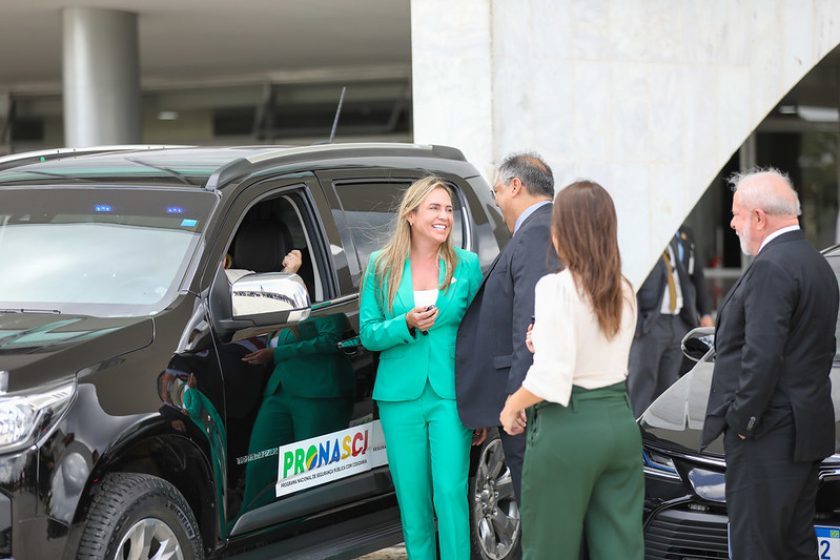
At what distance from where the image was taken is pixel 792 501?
4.43 metres

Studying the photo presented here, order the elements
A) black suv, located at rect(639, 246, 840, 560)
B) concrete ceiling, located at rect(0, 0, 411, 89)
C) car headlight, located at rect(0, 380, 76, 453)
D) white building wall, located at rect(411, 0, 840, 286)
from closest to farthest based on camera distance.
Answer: car headlight, located at rect(0, 380, 76, 453) < black suv, located at rect(639, 246, 840, 560) < white building wall, located at rect(411, 0, 840, 286) < concrete ceiling, located at rect(0, 0, 411, 89)

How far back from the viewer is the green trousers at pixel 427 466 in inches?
208

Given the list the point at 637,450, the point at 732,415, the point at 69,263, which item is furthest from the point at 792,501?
the point at 69,263

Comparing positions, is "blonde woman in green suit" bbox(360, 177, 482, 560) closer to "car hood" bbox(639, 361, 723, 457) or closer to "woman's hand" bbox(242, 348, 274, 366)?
"woman's hand" bbox(242, 348, 274, 366)

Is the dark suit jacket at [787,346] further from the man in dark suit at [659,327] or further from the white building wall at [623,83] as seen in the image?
the man in dark suit at [659,327]

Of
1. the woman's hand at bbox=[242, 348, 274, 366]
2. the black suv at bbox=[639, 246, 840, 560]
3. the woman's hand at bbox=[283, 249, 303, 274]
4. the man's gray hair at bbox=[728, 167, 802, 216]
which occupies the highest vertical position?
the man's gray hair at bbox=[728, 167, 802, 216]

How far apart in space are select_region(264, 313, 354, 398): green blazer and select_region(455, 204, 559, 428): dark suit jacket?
533mm

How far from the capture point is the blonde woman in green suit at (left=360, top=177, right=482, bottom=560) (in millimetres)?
5281

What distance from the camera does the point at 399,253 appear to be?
17.5 feet

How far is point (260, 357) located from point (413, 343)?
2.19 feet

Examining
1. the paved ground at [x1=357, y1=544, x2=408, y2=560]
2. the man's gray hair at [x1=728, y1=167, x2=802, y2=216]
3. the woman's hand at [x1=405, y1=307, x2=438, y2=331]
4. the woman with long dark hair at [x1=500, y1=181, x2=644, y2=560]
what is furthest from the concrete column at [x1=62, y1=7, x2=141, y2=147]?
the woman with long dark hair at [x1=500, y1=181, x2=644, y2=560]

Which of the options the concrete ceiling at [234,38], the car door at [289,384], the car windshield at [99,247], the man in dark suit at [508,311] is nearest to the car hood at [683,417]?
the man in dark suit at [508,311]

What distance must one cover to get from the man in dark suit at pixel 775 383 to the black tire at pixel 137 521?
191 cm

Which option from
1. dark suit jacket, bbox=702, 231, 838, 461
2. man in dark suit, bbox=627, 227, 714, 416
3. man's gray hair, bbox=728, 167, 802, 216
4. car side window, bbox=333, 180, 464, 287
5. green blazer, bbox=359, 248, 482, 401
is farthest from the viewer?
man in dark suit, bbox=627, 227, 714, 416
